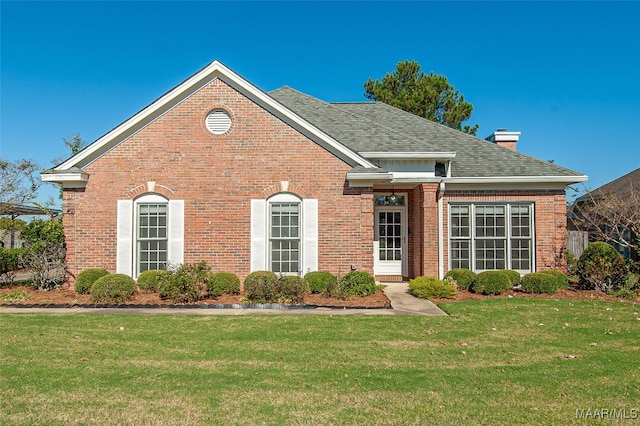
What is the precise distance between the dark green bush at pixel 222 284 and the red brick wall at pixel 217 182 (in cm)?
61

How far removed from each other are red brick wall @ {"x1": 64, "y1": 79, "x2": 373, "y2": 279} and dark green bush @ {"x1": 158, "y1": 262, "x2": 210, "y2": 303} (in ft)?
4.19

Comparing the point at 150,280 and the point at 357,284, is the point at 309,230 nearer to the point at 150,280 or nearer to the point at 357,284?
the point at 357,284

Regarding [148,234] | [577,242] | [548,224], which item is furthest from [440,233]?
[577,242]

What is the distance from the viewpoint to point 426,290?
12.0 m

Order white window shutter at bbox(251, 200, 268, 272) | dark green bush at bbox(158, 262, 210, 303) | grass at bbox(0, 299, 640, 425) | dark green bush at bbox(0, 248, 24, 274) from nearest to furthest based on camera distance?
grass at bbox(0, 299, 640, 425) < dark green bush at bbox(158, 262, 210, 303) < white window shutter at bbox(251, 200, 268, 272) < dark green bush at bbox(0, 248, 24, 274)

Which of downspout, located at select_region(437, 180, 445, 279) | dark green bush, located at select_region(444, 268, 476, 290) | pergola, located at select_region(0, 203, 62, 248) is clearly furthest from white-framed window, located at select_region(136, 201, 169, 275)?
dark green bush, located at select_region(444, 268, 476, 290)

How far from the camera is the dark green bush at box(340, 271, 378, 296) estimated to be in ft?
38.0

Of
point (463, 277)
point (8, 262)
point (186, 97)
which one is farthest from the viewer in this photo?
point (8, 262)

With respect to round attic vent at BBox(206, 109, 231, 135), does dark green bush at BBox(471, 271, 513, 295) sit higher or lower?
lower

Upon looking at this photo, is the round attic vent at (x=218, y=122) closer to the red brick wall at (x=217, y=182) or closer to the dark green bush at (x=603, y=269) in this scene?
the red brick wall at (x=217, y=182)

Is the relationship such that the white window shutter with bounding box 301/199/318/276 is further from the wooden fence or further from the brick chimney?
the wooden fence

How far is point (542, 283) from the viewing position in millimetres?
12773

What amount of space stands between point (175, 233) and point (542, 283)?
10.1 meters

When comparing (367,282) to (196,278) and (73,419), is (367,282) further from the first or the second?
(73,419)
